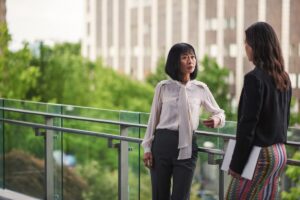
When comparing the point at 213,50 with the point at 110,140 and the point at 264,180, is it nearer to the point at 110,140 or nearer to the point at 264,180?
the point at 110,140

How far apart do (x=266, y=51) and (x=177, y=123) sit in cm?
96

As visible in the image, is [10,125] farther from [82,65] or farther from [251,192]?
[82,65]

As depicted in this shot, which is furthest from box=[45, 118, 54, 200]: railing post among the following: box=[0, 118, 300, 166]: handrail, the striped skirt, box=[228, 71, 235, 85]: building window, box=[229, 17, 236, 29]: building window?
box=[229, 17, 236, 29]: building window

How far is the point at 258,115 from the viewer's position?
377 cm

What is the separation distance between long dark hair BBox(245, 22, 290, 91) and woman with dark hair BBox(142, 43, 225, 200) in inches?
32.3

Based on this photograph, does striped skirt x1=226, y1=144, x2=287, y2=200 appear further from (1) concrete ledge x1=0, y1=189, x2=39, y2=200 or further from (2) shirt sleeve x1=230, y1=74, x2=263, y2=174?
(1) concrete ledge x1=0, y1=189, x2=39, y2=200

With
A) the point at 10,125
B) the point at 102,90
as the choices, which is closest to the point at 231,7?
the point at 102,90

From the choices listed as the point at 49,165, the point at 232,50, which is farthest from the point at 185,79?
the point at 232,50

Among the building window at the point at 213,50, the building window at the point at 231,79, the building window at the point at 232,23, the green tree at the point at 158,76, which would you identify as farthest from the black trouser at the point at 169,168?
the building window at the point at 213,50

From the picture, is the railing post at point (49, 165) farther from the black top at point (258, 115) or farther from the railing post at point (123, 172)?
the black top at point (258, 115)

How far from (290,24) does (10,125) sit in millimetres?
75147

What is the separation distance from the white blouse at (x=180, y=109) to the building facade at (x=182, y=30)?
67.6 meters

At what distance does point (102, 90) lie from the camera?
225ft

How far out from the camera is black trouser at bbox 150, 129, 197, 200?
459 centimetres
